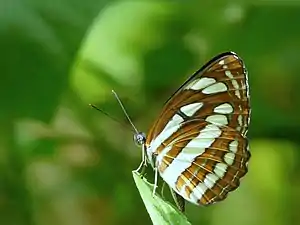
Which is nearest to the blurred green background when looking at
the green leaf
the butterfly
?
the butterfly

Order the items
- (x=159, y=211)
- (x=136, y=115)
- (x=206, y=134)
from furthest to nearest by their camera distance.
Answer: (x=136, y=115) → (x=206, y=134) → (x=159, y=211)

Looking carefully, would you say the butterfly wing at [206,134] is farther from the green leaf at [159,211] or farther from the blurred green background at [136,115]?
the blurred green background at [136,115]

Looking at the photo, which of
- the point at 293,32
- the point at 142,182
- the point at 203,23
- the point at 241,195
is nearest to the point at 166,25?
the point at 203,23

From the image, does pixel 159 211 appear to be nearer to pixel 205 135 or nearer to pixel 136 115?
pixel 205 135

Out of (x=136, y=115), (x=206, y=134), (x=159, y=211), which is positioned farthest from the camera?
(x=136, y=115)

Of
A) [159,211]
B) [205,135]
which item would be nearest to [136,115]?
[205,135]

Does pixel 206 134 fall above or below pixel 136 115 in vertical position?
below

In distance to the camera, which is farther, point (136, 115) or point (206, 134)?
point (136, 115)
